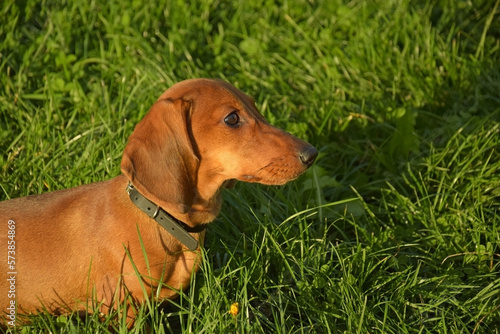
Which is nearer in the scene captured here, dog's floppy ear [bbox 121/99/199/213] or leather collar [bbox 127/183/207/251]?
dog's floppy ear [bbox 121/99/199/213]

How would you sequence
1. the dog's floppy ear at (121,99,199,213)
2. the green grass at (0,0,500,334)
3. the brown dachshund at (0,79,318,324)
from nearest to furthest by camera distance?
the dog's floppy ear at (121,99,199,213) < the brown dachshund at (0,79,318,324) < the green grass at (0,0,500,334)

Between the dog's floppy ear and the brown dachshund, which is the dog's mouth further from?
the dog's floppy ear

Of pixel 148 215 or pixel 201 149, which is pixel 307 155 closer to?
pixel 201 149

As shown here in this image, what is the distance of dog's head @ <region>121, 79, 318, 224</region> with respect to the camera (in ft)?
A: 10.1

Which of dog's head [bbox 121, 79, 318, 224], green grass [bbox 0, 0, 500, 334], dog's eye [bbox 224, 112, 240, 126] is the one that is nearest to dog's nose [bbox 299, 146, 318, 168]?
dog's head [bbox 121, 79, 318, 224]

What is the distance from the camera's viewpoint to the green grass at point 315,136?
143 inches

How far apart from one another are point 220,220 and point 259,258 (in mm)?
512

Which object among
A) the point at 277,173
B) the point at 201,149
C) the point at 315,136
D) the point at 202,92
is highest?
the point at 202,92

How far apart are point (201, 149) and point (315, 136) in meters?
1.93

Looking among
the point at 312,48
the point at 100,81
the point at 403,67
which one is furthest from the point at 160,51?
the point at 403,67

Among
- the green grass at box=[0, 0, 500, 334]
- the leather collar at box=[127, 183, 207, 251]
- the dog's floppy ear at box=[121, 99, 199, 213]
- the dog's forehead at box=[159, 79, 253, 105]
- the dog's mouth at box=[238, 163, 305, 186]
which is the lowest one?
the green grass at box=[0, 0, 500, 334]

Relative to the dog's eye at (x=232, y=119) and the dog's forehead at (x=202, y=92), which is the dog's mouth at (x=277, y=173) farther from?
the dog's forehead at (x=202, y=92)

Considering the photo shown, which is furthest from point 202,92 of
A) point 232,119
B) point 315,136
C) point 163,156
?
point 315,136

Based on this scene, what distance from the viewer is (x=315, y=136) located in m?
5.05
